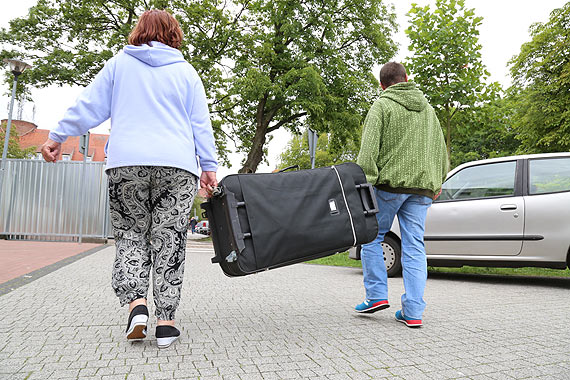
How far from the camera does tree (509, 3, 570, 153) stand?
23.2 meters

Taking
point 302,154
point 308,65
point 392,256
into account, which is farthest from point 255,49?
point 302,154

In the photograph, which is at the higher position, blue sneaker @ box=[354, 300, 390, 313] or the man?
the man

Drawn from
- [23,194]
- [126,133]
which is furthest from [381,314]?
[23,194]

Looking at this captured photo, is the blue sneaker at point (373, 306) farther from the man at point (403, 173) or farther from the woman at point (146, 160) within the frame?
the woman at point (146, 160)

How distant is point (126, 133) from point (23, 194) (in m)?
11.7

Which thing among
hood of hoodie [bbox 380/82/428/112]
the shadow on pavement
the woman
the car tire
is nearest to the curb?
the woman

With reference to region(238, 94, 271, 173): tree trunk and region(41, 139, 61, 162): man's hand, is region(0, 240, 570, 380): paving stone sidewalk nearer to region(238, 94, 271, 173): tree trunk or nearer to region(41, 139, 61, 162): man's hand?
region(41, 139, 61, 162): man's hand

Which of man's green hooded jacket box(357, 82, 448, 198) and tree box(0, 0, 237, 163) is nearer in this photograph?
man's green hooded jacket box(357, 82, 448, 198)

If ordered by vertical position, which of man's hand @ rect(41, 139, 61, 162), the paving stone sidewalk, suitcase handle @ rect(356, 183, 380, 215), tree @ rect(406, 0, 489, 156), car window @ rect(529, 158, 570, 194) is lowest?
the paving stone sidewalk

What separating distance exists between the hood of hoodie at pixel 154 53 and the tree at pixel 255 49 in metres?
14.4

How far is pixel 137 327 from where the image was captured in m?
2.70

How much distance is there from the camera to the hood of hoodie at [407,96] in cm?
365

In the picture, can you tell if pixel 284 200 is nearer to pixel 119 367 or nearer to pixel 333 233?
pixel 333 233

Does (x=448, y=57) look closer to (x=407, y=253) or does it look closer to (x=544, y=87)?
(x=407, y=253)
